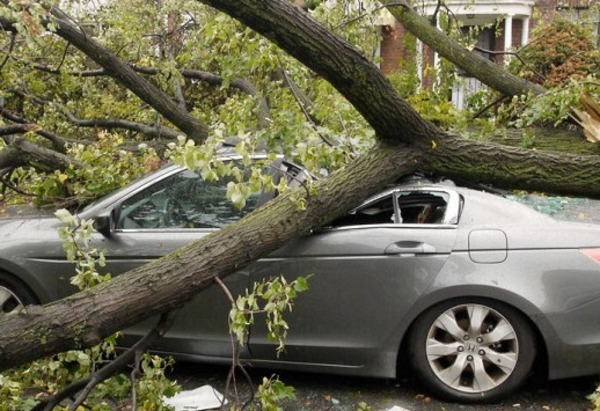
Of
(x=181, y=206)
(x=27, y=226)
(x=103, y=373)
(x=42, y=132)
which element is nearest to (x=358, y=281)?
(x=181, y=206)

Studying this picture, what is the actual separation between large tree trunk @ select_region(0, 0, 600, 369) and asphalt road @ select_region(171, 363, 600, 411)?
1.18 meters

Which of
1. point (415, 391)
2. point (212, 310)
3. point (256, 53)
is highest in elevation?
point (256, 53)

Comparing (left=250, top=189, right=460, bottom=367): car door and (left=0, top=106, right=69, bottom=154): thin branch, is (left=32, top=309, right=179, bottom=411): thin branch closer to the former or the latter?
(left=250, top=189, right=460, bottom=367): car door

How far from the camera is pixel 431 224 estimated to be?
4.13 metres

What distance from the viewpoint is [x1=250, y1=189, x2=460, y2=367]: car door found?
4.03m

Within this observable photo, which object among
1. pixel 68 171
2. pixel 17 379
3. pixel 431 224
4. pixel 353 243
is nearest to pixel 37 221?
pixel 68 171

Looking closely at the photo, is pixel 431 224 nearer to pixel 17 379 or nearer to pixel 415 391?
pixel 415 391

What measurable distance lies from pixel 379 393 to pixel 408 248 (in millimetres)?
983

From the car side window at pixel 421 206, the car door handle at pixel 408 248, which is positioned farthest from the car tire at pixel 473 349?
the car side window at pixel 421 206

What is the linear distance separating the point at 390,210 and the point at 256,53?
133 centimetres

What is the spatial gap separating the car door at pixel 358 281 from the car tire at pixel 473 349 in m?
0.19

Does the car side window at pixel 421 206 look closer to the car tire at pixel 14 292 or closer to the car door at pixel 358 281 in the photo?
the car door at pixel 358 281

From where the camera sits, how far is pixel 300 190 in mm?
3545

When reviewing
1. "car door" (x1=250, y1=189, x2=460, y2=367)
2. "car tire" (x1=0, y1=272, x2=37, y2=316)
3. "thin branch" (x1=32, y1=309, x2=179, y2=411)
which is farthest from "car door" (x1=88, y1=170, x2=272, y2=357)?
"thin branch" (x1=32, y1=309, x2=179, y2=411)
